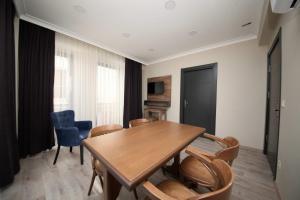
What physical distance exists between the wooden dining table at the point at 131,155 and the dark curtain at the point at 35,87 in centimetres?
196

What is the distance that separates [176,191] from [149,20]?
2544 mm

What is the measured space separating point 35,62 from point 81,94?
1.07m

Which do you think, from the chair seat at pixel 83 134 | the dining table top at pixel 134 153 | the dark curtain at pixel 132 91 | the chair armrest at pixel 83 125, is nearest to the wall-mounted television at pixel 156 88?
the dark curtain at pixel 132 91

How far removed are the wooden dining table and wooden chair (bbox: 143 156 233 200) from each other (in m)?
0.10

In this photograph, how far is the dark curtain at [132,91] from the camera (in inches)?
170

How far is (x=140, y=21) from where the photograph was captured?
229 centimetres

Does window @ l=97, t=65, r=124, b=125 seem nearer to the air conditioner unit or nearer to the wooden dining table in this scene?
the wooden dining table

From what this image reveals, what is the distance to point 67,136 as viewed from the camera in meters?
2.16

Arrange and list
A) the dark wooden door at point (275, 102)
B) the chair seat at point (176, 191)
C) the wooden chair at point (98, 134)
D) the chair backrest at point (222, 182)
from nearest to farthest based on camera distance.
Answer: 1. the chair backrest at point (222, 182)
2. the chair seat at point (176, 191)
3. the wooden chair at point (98, 134)
4. the dark wooden door at point (275, 102)

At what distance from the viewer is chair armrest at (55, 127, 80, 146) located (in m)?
2.14

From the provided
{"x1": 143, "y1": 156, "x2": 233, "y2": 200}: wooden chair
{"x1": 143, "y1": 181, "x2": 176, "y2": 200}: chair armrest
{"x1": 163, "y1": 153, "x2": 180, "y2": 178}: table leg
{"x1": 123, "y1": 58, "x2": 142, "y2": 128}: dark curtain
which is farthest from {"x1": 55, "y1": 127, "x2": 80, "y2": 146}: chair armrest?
{"x1": 123, "y1": 58, "x2": 142, "y2": 128}: dark curtain

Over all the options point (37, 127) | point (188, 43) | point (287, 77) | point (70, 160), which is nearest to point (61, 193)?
point (70, 160)

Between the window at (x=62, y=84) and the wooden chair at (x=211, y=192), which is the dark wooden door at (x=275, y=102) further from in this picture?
the window at (x=62, y=84)

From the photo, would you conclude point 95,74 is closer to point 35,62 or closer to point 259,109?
point 35,62
